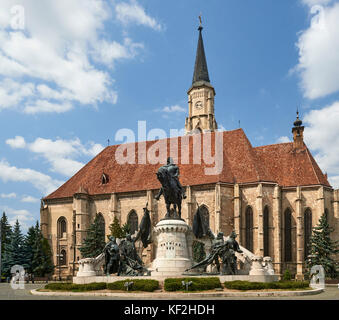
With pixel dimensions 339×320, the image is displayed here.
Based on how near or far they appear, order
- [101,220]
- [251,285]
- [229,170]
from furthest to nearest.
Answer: [101,220] < [229,170] < [251,285]

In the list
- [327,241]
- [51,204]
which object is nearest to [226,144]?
[327,241]

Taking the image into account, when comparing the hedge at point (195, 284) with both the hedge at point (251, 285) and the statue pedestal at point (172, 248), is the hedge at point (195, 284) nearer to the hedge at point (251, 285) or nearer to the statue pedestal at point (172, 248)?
the hedge at point (251, 285)

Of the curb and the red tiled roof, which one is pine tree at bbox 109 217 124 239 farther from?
the curb

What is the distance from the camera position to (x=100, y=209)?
54125 mm

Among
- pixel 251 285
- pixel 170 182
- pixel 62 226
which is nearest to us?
pixel 251 285

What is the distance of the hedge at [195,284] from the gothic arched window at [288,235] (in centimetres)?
2963

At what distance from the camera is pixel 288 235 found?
48250 millimetres

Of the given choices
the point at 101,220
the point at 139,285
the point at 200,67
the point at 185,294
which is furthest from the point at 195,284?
the point at 200,67

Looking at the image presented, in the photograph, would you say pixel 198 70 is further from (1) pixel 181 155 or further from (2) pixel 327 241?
(2) pixel 327 241

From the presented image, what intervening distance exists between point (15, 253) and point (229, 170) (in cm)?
2530

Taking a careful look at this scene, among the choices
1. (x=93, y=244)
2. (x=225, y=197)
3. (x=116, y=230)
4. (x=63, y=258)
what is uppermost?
(x=225, y=197)

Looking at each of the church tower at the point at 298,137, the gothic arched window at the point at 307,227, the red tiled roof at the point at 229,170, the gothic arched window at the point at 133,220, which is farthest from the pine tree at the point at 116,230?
the church tower at the point at 298,137

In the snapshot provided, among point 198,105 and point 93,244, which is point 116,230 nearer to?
point 93,244

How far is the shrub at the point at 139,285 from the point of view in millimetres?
19578
